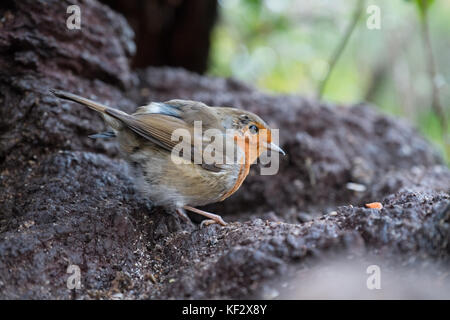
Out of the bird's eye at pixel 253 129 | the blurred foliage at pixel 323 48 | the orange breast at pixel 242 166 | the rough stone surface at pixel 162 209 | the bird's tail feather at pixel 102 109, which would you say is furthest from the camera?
the blurred foliage at pixel 323 48

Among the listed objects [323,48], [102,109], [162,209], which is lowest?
[162,209]

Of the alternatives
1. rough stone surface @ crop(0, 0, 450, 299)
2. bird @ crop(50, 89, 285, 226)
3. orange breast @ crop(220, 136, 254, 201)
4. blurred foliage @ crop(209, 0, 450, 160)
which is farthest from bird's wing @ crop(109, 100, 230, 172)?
blurred foliage @ crop(209, 0, 450, 160)

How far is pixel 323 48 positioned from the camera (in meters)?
8.05

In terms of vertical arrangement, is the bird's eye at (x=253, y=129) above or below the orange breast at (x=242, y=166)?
above

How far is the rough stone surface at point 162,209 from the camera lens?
216 centimetres

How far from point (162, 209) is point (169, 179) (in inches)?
9.5

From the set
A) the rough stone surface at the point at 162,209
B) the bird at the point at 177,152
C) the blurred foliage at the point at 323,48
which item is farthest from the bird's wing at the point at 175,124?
the blurred foliage at the point at 323,48

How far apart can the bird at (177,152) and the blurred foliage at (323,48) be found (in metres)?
4.06

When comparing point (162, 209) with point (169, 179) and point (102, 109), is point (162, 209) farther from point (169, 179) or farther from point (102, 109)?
point (102, 109)

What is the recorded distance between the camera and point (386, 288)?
6.72ft

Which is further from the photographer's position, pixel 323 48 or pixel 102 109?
pixel 323 48

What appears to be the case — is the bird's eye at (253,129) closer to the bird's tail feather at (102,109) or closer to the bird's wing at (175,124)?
the bird's wing at (175,124)

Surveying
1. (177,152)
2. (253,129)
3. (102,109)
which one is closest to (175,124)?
(177,152)
